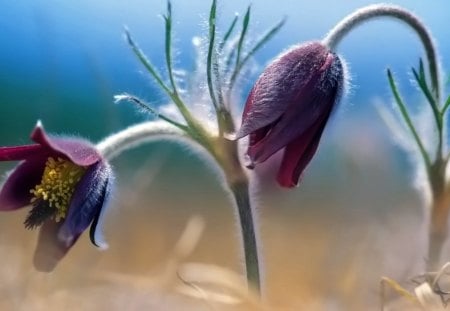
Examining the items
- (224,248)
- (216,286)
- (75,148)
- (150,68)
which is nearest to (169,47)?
(150,68)

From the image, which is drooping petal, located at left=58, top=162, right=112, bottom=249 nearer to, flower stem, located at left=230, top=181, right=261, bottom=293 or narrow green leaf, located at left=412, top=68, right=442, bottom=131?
flower stem, located at left=230, top=181, right=261, bottom=293

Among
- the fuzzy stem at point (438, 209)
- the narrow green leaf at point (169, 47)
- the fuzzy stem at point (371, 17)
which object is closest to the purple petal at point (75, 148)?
the narrow green leaf at point (169, 47)

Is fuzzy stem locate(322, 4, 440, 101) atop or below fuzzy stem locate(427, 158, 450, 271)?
atop

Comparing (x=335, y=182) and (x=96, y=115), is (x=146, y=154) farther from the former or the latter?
(x=335, y=182)

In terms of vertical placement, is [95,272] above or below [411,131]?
below

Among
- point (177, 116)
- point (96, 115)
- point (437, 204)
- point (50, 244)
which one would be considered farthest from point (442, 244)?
point (96, 115)

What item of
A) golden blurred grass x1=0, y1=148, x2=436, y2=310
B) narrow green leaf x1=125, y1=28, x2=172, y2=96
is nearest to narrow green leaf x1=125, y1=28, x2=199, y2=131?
narrow green leaf x1=125, y1=28, x2=172, y2=96

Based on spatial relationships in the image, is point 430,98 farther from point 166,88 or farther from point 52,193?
point 52,193
